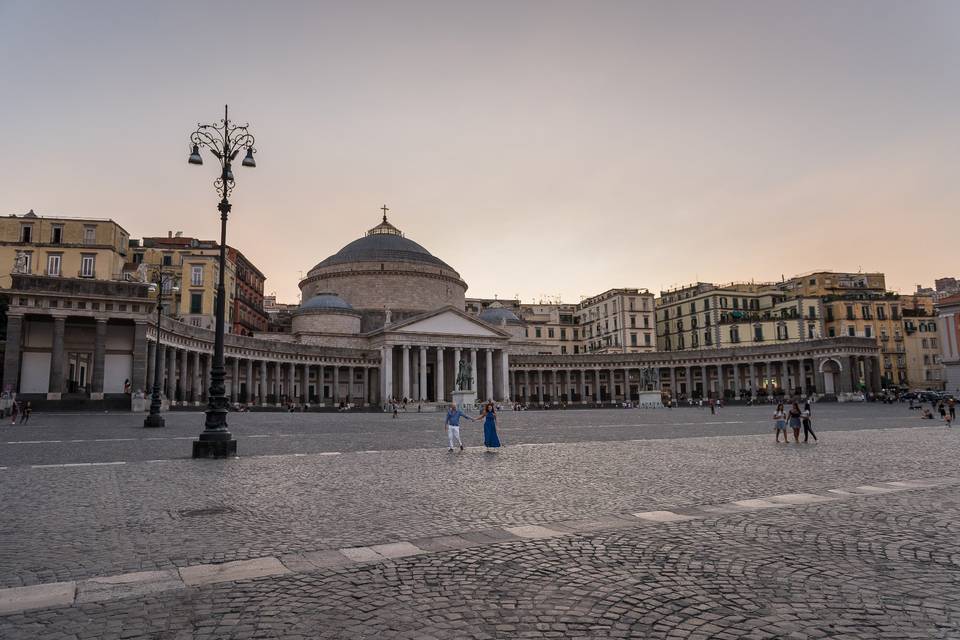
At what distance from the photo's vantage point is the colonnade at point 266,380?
47500 mm

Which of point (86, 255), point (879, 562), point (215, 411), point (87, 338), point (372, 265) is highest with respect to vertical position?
point (372, 265)

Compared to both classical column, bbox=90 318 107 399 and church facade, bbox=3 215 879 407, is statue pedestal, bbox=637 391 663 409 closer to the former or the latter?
church facade, bbox=3 215 879 407

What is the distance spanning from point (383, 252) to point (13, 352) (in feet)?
178

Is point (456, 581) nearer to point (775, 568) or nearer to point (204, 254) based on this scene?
point (775, 568)

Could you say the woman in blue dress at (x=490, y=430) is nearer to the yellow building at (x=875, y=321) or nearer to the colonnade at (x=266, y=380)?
the colonnade at (x=266, y=380)

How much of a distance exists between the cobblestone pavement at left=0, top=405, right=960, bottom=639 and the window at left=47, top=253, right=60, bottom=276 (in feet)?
161

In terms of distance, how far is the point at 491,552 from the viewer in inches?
247

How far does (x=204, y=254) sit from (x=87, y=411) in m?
31.1

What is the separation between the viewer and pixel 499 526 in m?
7.53

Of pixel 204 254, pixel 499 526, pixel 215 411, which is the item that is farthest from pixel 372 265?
pixel 499 526

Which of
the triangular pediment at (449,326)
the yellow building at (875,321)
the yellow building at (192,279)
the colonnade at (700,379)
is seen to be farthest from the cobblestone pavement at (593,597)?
the yellow building at (875,321)

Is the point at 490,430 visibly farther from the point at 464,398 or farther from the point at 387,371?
the point at 387,371

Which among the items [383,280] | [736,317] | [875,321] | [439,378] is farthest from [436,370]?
[875,321]

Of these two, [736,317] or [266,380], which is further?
[736,317]
